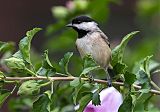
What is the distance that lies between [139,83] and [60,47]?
2.96 ft

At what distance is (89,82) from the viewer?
1284mm

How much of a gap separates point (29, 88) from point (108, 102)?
0.65 ft

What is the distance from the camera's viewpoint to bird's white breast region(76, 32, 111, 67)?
1.58 meters

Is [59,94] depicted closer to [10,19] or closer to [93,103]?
[93,103]

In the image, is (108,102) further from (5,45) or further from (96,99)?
(5,45)

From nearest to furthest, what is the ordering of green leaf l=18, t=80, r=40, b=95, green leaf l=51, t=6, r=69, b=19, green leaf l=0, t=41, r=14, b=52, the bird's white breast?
green leaf l=18, t=80, r=40, b=95, green leaf l=0, t=41, r=14, b=52, the bird's white breast, green leaf l=51, t=6, r=69, b=19

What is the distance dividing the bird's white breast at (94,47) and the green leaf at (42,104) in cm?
31

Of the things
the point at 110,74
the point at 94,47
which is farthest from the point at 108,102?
the point at 94,47

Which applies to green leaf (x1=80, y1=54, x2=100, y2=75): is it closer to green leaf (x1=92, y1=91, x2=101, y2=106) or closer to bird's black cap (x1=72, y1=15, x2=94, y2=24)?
green leaf (x1=92, y1=91, x2=101, y2=106)

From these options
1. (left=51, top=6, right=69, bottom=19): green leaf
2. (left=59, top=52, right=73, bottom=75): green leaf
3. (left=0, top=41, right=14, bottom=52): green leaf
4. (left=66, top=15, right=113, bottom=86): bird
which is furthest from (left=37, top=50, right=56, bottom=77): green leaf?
(left=51, top=6, right=69, bottom=19): green leaf

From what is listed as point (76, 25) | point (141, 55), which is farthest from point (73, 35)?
point (76, 25)

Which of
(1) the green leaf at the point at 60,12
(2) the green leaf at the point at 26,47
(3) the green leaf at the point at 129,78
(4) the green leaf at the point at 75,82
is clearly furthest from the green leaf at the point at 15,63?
(1) the green leaf at the point at 60,12

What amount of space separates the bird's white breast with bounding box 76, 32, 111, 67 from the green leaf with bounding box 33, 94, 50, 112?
31 centimetres

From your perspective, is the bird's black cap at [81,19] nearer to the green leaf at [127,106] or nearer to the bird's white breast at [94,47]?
the bird's white breast at [94,47]
